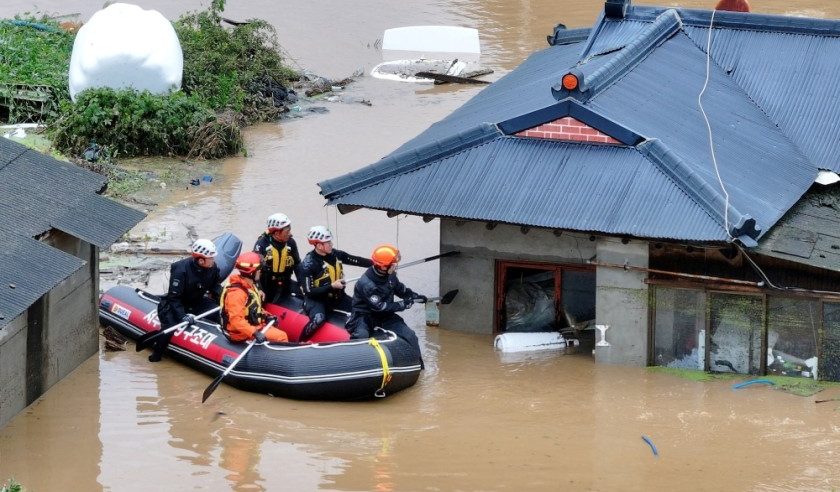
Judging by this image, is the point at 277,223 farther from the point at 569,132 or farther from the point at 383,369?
the point at 569,132

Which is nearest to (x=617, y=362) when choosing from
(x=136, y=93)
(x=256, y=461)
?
(x=256, y=461)

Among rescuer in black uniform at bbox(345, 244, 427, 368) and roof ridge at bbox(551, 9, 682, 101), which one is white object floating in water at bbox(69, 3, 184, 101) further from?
rescuer in black uniform at bbox(345, 244, 427, 368)

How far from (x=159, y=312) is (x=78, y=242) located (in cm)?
126

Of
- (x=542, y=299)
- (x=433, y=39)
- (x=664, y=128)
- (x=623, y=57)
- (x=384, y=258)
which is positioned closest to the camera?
(x=384, y=258)

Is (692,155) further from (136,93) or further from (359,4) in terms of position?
(359,4)

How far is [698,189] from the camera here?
1575cm

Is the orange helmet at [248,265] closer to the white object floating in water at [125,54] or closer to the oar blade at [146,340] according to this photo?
the oar blade at [146,340]

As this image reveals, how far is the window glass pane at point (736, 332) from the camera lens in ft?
52.2

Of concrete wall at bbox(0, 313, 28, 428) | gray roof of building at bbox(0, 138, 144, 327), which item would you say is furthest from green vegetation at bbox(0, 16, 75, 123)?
concrete wall at bbox(0, 313, 28, 428)

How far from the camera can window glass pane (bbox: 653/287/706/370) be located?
1612 cm

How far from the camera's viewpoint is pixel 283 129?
2711 centimetres

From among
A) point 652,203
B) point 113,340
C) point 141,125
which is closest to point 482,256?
point 652,203

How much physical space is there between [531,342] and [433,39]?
17.5 m

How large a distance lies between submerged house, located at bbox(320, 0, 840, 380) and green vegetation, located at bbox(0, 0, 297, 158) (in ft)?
23.0
